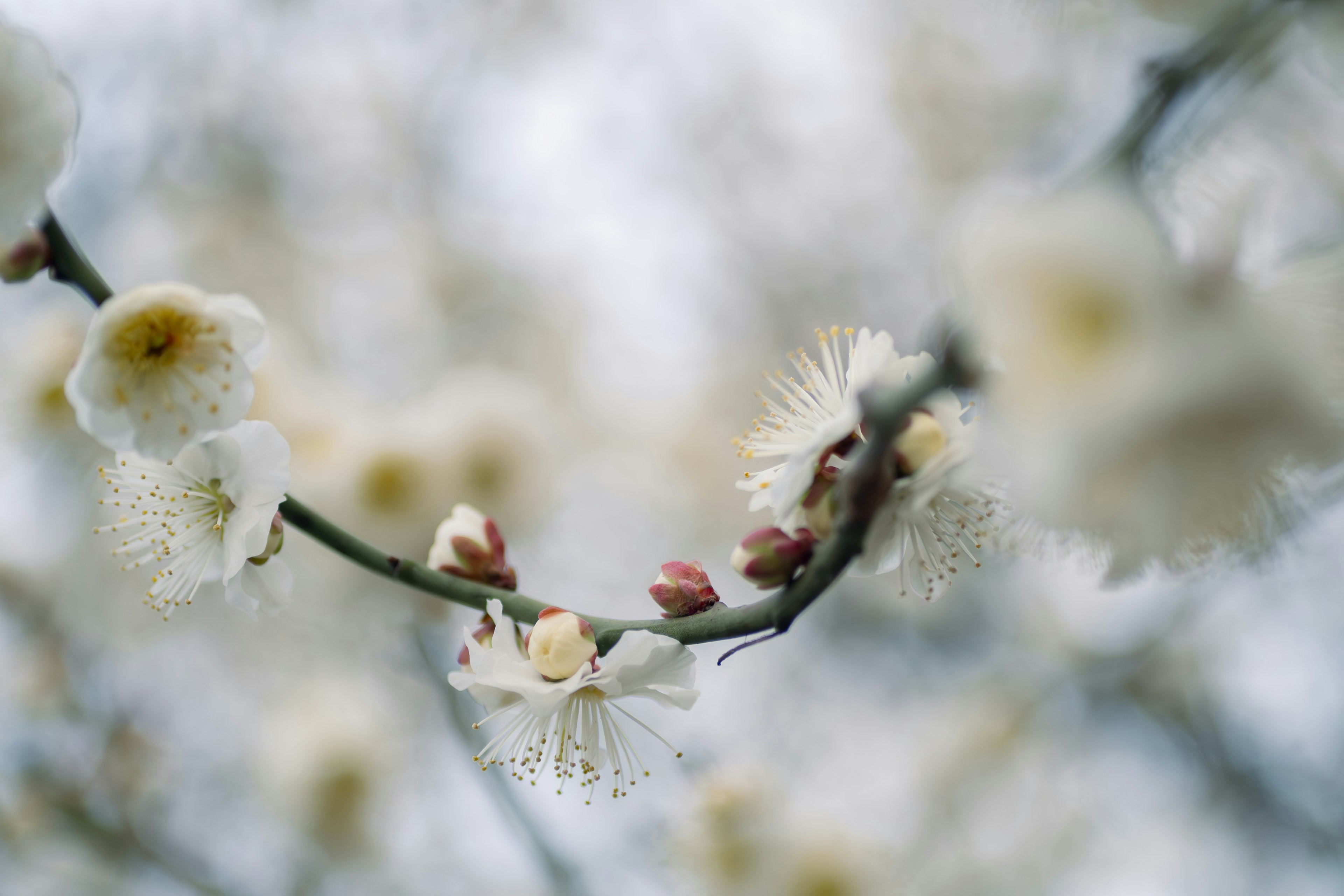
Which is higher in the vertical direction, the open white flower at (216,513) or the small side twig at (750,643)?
the open white flower at (216,513)

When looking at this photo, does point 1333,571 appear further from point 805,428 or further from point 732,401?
point 805,428

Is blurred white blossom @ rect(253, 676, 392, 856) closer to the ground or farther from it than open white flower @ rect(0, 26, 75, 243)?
farther from it

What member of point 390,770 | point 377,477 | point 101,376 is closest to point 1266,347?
point 101,376

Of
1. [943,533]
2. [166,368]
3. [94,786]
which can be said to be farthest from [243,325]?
[94,786]

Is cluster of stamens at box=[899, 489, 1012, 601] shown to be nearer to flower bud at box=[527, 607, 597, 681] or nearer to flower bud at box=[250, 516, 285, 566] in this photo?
flower bud at box=[527, 607, 597, 681]

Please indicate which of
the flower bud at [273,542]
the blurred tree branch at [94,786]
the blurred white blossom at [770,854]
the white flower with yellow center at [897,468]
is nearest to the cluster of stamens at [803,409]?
the white flower with yellow center at [897,468]

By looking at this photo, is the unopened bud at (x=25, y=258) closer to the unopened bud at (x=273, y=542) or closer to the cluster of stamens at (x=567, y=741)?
the unopened bud at (x=273, y=542)

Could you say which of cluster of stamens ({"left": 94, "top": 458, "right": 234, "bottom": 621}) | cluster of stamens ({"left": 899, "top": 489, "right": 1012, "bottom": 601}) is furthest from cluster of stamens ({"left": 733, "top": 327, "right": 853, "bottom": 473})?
cluster of stamens ({"left": 94, "top": 458, "right": 234, "bottom": 621})
